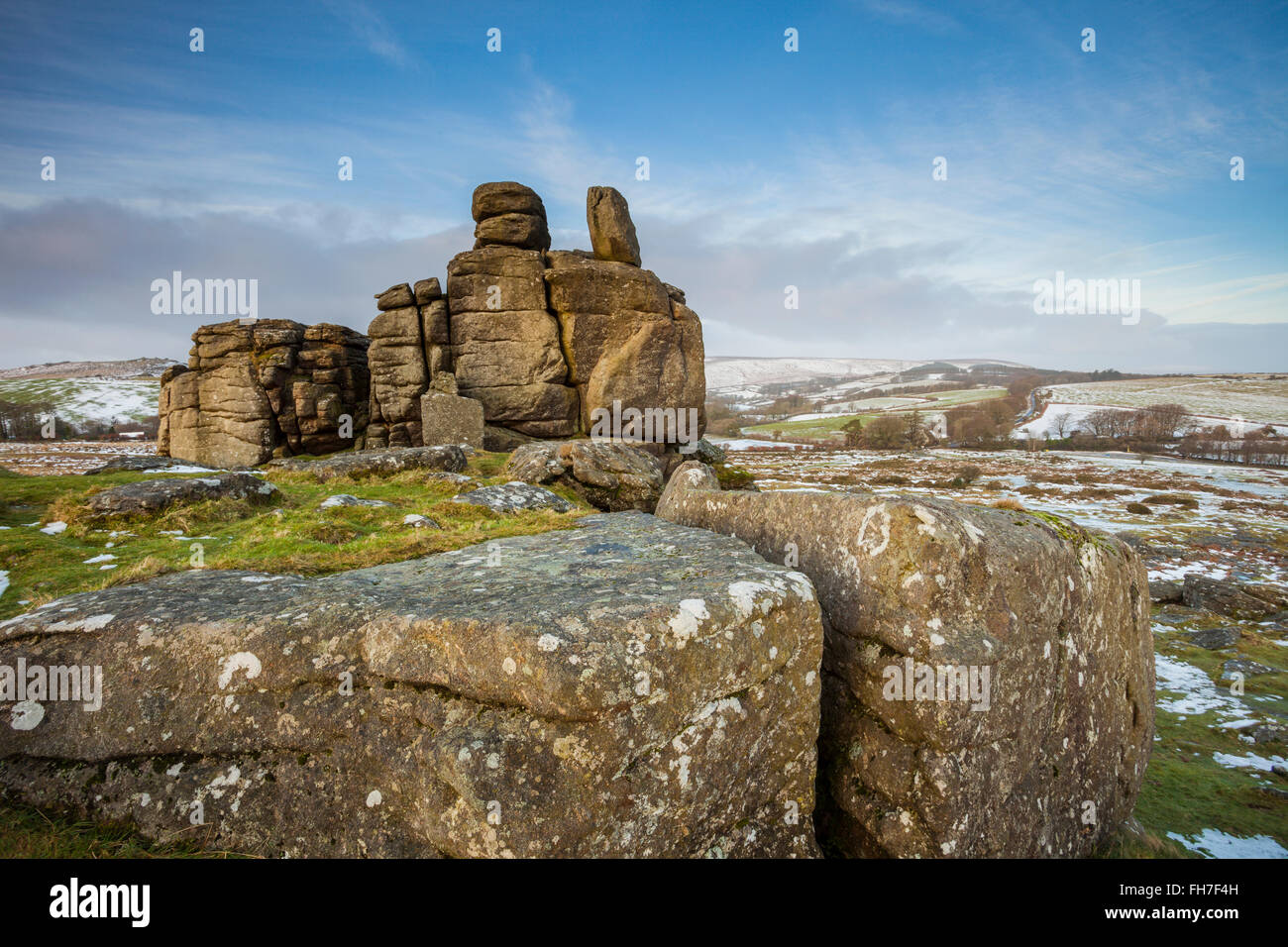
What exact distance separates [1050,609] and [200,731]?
24.9ft

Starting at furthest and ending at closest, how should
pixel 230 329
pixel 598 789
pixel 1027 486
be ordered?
pixel 1027 486
pixel 230 329
pixel 598 789

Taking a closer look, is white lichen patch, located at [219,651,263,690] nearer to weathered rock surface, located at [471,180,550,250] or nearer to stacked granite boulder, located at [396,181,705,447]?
stacked granite boulder, located at [396,181,705,447]

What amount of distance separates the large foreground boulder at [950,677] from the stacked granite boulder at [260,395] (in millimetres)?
36017

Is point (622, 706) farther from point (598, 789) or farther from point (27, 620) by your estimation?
point (27, 620)

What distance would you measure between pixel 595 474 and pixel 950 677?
12.4 meters

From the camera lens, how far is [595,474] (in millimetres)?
16312

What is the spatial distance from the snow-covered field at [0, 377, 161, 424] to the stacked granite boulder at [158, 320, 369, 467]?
16466 centimetres

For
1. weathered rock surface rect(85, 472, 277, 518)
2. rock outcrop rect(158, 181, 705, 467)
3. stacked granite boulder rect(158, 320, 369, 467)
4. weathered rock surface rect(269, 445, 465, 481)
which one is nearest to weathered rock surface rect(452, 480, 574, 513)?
weathered rock surface rect(85, 472, 277, 518)

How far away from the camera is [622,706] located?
367 centimetres

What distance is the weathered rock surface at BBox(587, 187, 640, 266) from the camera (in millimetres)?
32625

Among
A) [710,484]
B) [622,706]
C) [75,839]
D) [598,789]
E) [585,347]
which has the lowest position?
[75,839]

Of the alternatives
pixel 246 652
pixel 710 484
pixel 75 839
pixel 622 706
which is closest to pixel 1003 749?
pixel 622 706

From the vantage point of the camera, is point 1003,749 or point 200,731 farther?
point 1003,749
